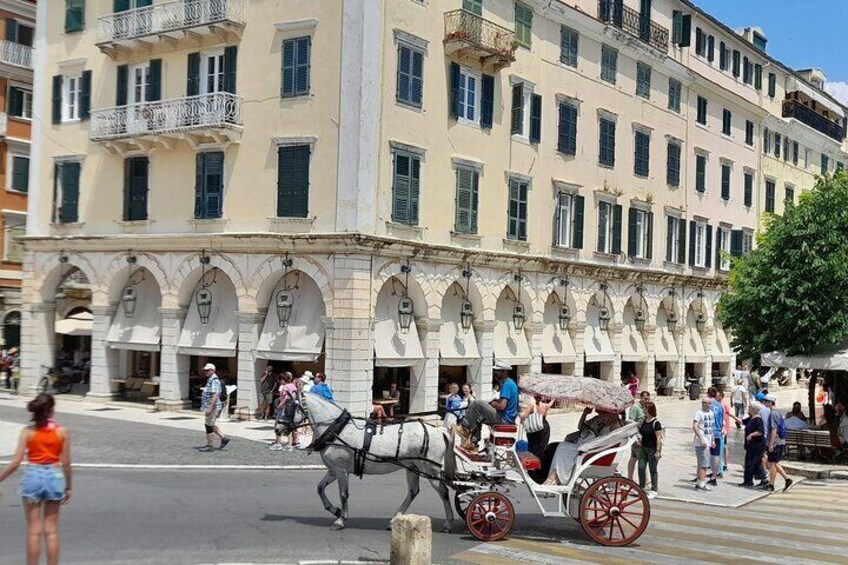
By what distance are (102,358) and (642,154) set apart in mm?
23940

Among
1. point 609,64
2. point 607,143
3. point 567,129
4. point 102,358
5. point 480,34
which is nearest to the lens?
point 480,34

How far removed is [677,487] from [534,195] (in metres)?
16.3

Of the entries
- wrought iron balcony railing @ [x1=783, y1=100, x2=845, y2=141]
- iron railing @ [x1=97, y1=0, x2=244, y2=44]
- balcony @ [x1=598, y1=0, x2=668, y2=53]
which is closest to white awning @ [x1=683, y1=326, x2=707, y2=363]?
balcony @ [x1=598, y1=0, x2=668, y2=53]

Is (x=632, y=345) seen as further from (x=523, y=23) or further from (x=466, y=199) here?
(x=523, y=23)

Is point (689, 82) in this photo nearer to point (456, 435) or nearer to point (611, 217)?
point (611, 217)

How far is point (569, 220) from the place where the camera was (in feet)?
118

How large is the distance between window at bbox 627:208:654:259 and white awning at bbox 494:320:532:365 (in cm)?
873

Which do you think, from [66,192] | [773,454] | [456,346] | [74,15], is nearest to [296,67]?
[456,346]

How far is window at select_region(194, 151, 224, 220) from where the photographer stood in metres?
29.0

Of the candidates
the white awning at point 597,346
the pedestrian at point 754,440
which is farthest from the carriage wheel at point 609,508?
the white awning at point 597,346

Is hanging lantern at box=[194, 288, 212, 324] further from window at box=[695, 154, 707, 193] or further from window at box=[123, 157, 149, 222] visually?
window at box=[695, 154, 707, 193]

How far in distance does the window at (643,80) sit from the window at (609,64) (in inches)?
74.8

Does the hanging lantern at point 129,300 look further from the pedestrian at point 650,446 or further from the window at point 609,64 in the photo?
the window at point 609,64

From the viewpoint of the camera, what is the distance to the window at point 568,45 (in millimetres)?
35500
